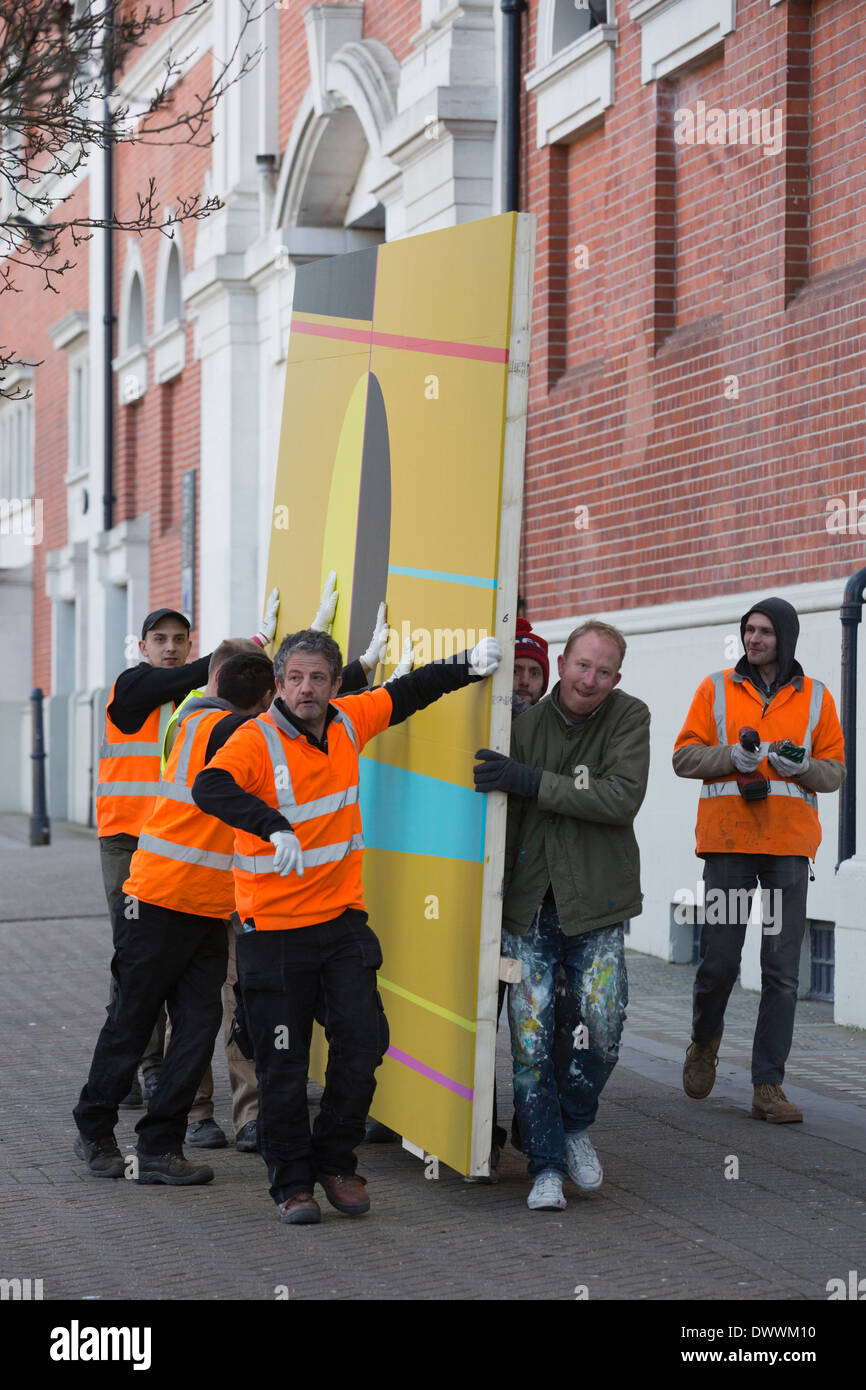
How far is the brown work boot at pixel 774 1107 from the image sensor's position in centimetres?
713

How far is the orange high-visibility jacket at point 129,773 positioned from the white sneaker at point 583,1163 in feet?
7.56

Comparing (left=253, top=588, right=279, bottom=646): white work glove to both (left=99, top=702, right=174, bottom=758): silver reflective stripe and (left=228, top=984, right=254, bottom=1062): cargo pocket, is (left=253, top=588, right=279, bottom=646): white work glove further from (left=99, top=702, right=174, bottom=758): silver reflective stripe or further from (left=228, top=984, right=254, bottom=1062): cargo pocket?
(left=228, top=984, right=254, bottom=1062): cargo pocket

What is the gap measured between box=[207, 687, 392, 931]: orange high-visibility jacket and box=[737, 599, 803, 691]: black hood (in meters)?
2.06

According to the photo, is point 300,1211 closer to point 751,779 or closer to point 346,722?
point 346,722

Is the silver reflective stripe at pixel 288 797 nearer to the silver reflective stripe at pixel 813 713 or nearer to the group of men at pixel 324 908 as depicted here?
the group of men at pixel 324 908

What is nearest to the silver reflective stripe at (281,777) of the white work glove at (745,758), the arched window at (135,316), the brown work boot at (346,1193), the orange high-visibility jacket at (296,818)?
the orange high-visibility jacket at (296,818)

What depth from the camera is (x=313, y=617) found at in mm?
7352

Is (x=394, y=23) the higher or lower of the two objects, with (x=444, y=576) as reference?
higher

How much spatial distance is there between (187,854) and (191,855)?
0.05 feet

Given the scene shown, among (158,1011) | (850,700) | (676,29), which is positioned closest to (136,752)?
(158,1011)

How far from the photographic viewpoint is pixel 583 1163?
242 inches

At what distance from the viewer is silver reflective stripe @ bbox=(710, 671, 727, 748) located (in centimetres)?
743
